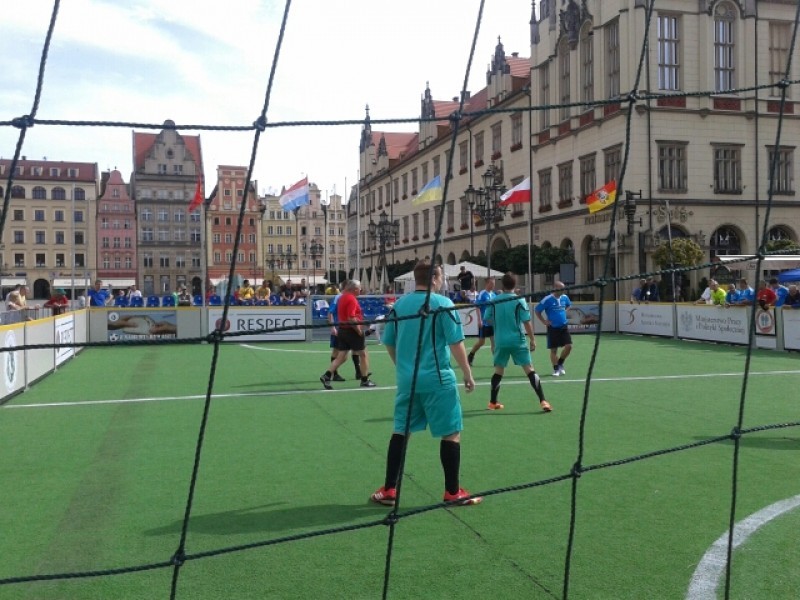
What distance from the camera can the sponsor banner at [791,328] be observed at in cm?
1673

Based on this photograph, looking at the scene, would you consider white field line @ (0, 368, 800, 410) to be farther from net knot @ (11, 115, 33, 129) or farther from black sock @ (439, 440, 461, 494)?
net knot @ (11, 115, 33, 129)

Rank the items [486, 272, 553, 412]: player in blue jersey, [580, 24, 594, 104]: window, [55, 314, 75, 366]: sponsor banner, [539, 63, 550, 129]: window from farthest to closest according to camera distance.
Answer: [539, 63, 550, 129]: window < [580, 24, 594, 104]: window < [55, 314, 75, 366]: sponsor banner < [486, 272, 553, 412]: player in blue jersey

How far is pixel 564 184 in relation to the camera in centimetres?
3297

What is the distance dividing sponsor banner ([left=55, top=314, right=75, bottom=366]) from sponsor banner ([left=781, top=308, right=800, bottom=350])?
14757mm

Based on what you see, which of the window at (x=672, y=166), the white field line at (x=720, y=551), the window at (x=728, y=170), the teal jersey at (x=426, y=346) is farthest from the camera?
the window at (x=728, y=170)

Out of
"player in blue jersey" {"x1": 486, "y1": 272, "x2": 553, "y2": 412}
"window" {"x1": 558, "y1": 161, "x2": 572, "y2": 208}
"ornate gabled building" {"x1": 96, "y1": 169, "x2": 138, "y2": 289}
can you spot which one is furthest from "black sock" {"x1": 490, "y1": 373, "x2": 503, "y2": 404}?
"ornate gabled building" {"x1": 96, "y1": 169, "x2": 138, "y2": 289}

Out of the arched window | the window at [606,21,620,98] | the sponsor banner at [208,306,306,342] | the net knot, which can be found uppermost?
the window at [606,21,620,98]

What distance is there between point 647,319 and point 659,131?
888cm

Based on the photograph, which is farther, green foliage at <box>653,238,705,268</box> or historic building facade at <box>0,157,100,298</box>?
green foliage at <box>653,238,705,268</box>

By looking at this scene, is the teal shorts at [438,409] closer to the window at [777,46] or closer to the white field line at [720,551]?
the white field line at [720,551]

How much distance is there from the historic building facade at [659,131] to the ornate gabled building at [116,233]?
18.8 m

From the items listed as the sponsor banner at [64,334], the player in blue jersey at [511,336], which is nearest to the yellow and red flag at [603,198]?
the player in blue jersey at [511,336]

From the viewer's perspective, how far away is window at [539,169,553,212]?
112 ft

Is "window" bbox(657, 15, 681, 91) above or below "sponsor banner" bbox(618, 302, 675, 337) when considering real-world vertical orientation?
above
